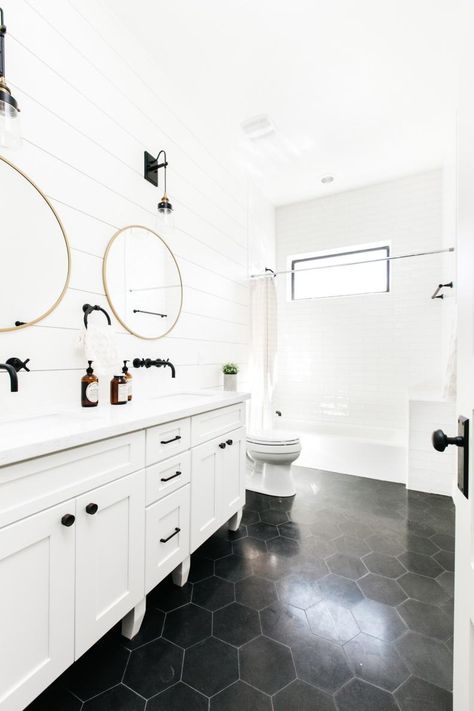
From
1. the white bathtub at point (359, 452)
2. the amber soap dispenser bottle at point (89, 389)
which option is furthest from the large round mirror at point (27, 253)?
the white bathtub at point (359, 452)

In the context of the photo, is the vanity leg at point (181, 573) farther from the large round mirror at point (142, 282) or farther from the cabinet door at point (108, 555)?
the large round mirror at point (142, 282)

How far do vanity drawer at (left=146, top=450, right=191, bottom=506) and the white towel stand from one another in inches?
21.2

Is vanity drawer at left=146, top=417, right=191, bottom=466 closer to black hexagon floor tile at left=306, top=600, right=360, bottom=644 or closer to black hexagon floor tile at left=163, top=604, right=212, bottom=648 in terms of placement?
black hexagon floor tile at left=163, top=604, right=212, bottom=648

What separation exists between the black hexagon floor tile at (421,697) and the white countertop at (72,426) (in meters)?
1.23

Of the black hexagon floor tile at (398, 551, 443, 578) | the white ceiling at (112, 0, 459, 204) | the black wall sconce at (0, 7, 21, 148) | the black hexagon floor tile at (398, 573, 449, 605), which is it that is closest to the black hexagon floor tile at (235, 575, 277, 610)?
the black hexagon floor tile at (398, 573, 449, 605)

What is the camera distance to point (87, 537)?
1.03 meters

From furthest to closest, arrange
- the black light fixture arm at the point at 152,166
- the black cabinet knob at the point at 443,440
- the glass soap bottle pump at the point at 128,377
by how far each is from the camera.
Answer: the black light fixture arm at the point at 152,166
the glass soap bottle pump at the point at 128,377
the black cabinet knob at the point at 443,440

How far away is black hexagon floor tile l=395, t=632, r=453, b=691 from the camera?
1151mm

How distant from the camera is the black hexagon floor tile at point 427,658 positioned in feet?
3.78

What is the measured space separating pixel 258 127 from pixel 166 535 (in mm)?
2814

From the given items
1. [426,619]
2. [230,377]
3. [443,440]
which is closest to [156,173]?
[230,377]

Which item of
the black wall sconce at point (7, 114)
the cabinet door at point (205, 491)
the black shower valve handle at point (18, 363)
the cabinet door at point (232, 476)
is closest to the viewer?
the black wall sconce at point (7, 114)

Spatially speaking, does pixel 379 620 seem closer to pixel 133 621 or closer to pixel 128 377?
pixel 133 621

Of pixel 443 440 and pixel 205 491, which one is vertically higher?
pixel 443 440
